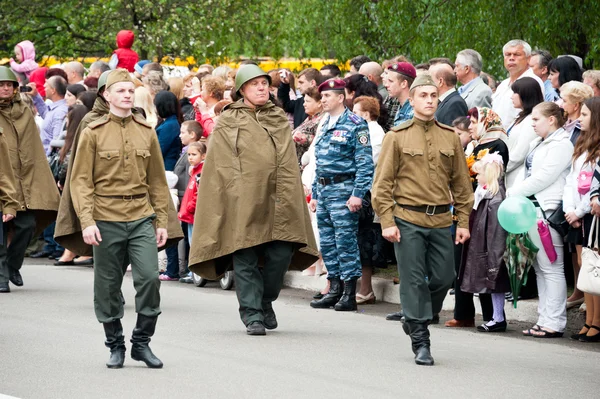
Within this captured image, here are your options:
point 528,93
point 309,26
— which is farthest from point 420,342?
point 309,26

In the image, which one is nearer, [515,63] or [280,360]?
[280,360]

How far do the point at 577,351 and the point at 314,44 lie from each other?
56.4 ft

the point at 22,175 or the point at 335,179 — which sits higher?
the point at 335,179

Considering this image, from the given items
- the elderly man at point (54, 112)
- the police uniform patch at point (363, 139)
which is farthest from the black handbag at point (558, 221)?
the elderly man at point (54, 112)

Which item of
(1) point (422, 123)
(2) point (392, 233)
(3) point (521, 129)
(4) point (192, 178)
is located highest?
(1) point (422, 123)

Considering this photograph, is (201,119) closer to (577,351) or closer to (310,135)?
(310,135)

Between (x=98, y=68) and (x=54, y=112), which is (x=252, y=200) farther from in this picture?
(x=98, y=68)

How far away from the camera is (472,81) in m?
13.2

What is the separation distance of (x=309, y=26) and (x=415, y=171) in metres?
16.9

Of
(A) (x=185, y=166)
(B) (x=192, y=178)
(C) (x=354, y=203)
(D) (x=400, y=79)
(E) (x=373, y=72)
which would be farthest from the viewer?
(A) (x=185, y=166)

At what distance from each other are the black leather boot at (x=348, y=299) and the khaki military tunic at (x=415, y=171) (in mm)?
2861

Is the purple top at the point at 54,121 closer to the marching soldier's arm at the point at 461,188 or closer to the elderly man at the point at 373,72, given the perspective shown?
the elderly man at the point at 373,72

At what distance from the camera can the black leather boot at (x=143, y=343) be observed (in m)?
8.52

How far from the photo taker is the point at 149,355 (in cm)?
857
